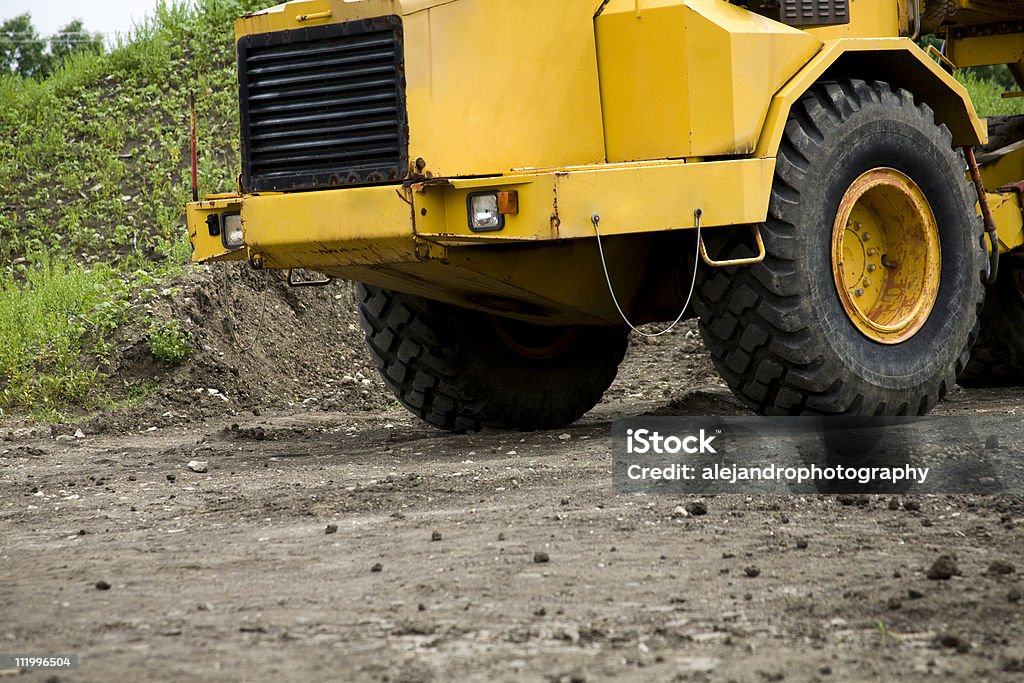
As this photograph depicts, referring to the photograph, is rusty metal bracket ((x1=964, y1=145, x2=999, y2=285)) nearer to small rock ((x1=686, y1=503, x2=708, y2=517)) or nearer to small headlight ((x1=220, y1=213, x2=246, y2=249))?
small rock ((x1=686, y1=503, x2=708, y2=517))

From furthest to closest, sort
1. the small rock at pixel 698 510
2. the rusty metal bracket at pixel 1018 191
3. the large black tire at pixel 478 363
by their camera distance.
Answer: the rusty metal bracket at pixel 1018 191 < the large black tire at pixel 478 363 < the small rock at pixel 698 510

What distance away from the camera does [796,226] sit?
588 cm

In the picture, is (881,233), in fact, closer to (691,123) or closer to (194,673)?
(691,123)

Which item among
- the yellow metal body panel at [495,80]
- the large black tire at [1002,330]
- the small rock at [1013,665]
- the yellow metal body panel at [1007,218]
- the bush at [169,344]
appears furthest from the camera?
the bush at [169,344]

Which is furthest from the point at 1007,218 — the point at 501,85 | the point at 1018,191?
the point at 501,85

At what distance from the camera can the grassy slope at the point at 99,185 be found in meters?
9.08

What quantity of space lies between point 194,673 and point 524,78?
3.33 metres

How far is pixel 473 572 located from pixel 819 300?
2.49m

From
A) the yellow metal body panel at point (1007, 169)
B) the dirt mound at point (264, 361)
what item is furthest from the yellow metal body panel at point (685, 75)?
the yellow metal body panel at point (1007, 169)

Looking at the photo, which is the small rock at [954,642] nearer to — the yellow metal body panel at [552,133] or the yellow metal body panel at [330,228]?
the yellow metal body panel at [552,133]

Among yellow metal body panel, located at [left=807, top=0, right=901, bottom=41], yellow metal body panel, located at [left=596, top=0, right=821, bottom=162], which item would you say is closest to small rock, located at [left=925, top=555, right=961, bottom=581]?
yellow metal body panel, located at [left=596, top=0, right=821, bottom=162]

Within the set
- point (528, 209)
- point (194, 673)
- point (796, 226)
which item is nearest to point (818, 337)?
point (796, 226)

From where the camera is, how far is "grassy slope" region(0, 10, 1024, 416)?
29.8ft

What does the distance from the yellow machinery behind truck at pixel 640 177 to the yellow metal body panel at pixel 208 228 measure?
12 millimetres
